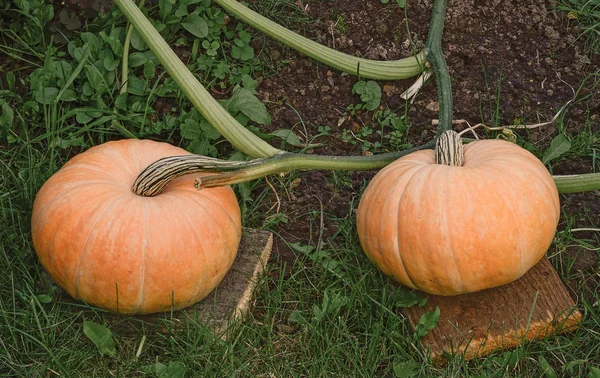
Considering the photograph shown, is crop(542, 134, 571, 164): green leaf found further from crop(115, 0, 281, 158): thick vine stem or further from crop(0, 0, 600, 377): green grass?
Result: crop(115, 0, 281, 158): thick vine stem

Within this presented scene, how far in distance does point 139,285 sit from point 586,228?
1691 mm

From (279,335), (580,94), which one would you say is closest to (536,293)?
(279,335)

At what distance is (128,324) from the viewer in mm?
2891

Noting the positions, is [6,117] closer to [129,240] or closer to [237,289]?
[129,240]

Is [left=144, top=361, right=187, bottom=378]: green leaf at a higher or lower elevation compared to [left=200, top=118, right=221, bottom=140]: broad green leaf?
lower

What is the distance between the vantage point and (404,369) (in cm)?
271

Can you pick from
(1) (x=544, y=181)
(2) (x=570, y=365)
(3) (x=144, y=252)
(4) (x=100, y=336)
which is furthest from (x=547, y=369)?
(4) (x=100, y=336)

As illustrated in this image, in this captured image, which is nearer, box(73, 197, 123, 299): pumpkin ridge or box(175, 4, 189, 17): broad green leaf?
box(73, 197, 123, 299): pumpkin ridge

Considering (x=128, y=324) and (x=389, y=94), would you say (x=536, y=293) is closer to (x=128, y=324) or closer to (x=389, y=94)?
(x=389, y=94)

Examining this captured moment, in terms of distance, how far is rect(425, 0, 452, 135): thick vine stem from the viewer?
129 inches

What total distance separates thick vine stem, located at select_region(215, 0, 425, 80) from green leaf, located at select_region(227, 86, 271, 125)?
0.90 ft

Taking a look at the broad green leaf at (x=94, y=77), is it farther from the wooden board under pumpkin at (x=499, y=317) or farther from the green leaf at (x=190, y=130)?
the wooden board under pumpkin at (x=499, y=317)

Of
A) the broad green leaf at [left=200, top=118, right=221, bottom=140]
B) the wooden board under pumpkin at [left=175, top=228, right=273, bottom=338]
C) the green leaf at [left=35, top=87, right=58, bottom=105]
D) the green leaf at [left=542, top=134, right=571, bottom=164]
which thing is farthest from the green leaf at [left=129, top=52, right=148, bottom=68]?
the green leaf at [left=542, top=134, right=571, bottom=164]

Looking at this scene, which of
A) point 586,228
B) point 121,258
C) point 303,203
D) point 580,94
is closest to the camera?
point 121,258
